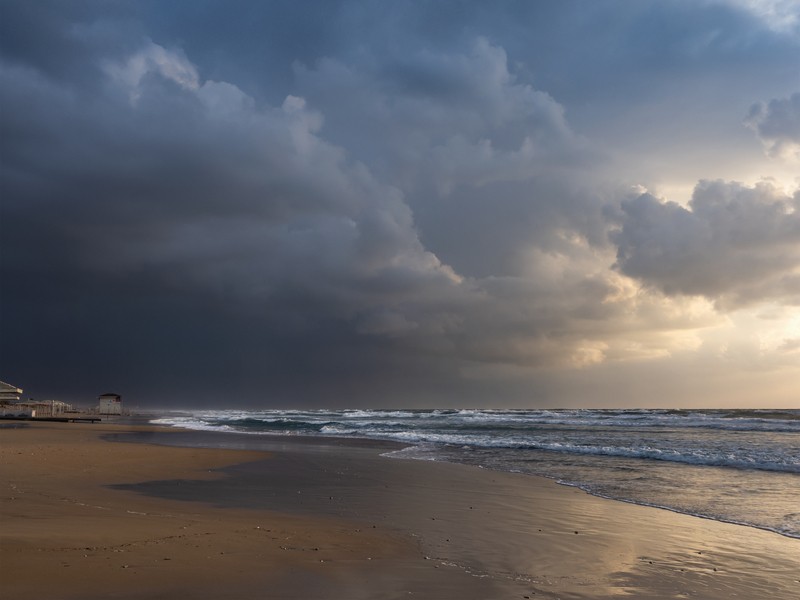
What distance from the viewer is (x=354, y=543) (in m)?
7.82

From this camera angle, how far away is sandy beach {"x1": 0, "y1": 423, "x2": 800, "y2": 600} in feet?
18.9

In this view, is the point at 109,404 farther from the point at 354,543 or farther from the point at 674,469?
the point at 354,543

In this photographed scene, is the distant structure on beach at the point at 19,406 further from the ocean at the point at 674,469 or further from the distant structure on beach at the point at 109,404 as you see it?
the ocean at the point at 674,469

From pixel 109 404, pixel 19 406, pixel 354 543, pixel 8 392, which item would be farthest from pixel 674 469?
pixel 109 404

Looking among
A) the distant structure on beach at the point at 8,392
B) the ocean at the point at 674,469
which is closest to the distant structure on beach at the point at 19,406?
the distant structure on beach at the point at 8,392

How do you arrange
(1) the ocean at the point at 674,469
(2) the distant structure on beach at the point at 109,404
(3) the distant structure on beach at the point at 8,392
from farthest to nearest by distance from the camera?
1. (2) the distant structure on beach at the point at 109,404
2. (3) the distant structure on beach at the point at 8,392
3. (1) the ocean at the point at 674,469

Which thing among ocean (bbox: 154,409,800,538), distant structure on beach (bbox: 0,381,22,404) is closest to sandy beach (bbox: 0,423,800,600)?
ocean (bbox: 154,409,800,538)

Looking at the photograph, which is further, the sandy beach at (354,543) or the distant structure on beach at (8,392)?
the distant structure on beach at (8,392)

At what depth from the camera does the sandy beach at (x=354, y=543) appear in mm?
5770

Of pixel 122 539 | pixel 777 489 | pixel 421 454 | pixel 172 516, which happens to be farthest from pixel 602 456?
pixel 122 539

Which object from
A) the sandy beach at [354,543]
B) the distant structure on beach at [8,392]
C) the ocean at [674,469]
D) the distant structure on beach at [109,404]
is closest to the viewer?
the sandy beach at [354,543]

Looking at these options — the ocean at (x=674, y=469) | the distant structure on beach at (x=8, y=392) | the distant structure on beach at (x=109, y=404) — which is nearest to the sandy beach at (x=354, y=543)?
the ocean at (x=674, y=469)

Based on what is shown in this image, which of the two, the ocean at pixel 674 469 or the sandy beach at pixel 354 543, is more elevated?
the sandy beach at pixel 354 543

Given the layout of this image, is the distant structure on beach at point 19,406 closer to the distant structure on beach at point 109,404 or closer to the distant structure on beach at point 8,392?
the distant structure on beach at point 8,392
